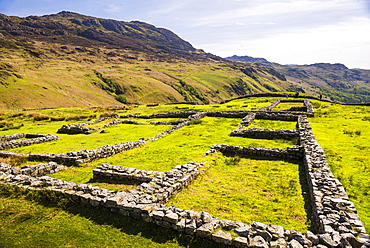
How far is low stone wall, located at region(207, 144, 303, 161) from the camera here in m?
15.5

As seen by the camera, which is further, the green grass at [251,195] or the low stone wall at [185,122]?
the low stone wall at [185,122]

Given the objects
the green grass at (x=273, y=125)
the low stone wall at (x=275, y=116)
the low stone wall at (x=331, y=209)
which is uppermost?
the low stone wall at (x=275, y=116)

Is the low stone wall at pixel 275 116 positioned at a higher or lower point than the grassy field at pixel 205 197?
higher

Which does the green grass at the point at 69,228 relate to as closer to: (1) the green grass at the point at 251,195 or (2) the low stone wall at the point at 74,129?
(1) the green grass at the point at 251,195

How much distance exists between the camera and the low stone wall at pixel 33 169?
44.7 feet

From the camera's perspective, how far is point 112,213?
943cm

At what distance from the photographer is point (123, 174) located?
13.0 meters

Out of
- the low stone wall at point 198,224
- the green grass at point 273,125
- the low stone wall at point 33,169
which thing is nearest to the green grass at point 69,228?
the low stone wall at point 198,224

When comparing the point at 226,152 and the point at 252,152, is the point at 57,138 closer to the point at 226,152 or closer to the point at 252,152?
the point at 226,152

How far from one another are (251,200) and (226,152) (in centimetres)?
782

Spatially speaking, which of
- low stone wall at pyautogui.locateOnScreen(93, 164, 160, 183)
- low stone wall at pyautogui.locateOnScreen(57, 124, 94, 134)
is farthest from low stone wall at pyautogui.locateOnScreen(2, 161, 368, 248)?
low stone wall at pyautogui.locateOnScreen(57, 124, 94, 134)

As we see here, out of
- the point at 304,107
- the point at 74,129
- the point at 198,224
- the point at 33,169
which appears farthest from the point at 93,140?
the point at 304,107

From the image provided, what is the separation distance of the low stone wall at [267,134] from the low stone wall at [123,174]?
12.4 m

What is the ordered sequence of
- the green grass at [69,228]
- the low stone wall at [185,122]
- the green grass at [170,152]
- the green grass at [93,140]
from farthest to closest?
the low stone wall at [185,122] → the green grass at [93,140] → the green grass at [170,152] → the green grass at [69,228]
